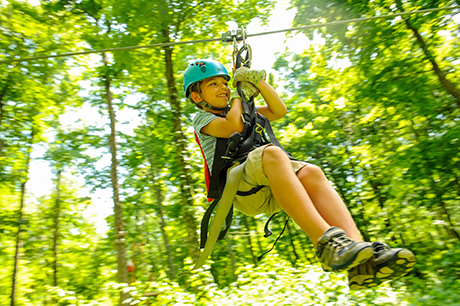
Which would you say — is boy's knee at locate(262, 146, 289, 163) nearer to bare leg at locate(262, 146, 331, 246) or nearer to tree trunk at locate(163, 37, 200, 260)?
bare leg at locate(262, 146, 331, 246)

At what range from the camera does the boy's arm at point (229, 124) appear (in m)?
2.08

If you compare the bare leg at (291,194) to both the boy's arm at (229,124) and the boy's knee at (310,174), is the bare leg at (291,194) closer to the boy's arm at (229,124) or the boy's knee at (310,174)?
the boy's knee at (310,174)

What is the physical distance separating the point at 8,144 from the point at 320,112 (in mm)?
7516

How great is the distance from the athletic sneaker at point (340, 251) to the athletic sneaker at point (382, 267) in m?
0.10

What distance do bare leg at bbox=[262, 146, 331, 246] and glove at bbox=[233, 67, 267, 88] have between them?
565mm

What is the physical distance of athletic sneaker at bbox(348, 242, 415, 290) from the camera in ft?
4.55

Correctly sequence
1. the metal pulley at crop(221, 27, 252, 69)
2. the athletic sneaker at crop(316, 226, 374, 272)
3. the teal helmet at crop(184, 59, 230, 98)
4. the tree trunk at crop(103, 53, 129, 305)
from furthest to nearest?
the tree trunk at crop(103, 53, 129, 305)
the teal helmet at crop(184, 59, 230, 98)
the metal pulley at crop(221, 27, 252, 69)
the athletic sneaker at crop(316, 226, 374, 272)

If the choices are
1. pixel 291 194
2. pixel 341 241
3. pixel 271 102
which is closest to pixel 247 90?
pixel 271 102

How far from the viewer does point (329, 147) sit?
7.94 meters

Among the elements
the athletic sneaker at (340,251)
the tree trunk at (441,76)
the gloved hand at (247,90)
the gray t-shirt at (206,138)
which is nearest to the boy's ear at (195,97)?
the gray t-shirt at (206,138)

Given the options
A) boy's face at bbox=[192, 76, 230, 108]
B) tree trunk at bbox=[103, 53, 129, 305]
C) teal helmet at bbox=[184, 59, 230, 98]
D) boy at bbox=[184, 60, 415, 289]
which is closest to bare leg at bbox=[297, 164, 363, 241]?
boy at bbox=[184, 60, 415, 289]

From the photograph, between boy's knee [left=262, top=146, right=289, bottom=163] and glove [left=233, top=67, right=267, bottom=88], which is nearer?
boy's knee [left=262, top=146, right=289, bottom=163]

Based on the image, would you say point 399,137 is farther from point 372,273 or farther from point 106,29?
point 106,29

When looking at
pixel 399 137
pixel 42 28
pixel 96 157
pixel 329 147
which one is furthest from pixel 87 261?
pixel 399 137
